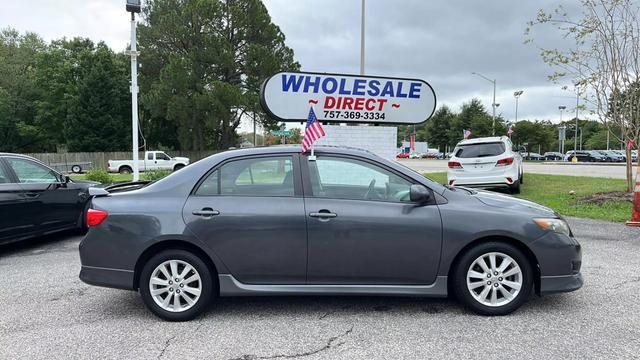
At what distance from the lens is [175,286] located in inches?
156

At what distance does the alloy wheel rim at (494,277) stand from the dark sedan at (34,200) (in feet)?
20.3

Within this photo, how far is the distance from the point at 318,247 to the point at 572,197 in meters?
10.3

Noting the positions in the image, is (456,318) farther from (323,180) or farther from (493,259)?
(323,180)

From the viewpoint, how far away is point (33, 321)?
160 inches

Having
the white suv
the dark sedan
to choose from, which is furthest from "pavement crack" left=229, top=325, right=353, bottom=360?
the white suv

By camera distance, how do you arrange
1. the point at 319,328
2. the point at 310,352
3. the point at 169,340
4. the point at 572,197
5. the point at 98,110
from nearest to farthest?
the point at 310,352
the point at 169,340
the point at 319,328
the point at 572,197
the point at 98,110

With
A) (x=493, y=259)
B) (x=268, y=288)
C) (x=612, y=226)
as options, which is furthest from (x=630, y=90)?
(x=268, y=288)

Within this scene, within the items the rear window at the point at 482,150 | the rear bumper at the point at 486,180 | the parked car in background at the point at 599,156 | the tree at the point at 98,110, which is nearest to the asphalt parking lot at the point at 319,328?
the rear bumper at the point at 486,180

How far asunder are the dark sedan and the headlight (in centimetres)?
670

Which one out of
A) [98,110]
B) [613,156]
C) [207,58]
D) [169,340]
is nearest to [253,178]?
[169,340]

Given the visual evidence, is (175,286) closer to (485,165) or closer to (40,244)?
(40,244)

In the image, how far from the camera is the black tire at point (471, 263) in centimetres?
395

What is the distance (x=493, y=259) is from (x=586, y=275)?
206 centimetres

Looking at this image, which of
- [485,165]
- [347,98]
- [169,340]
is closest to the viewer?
[169,340]
